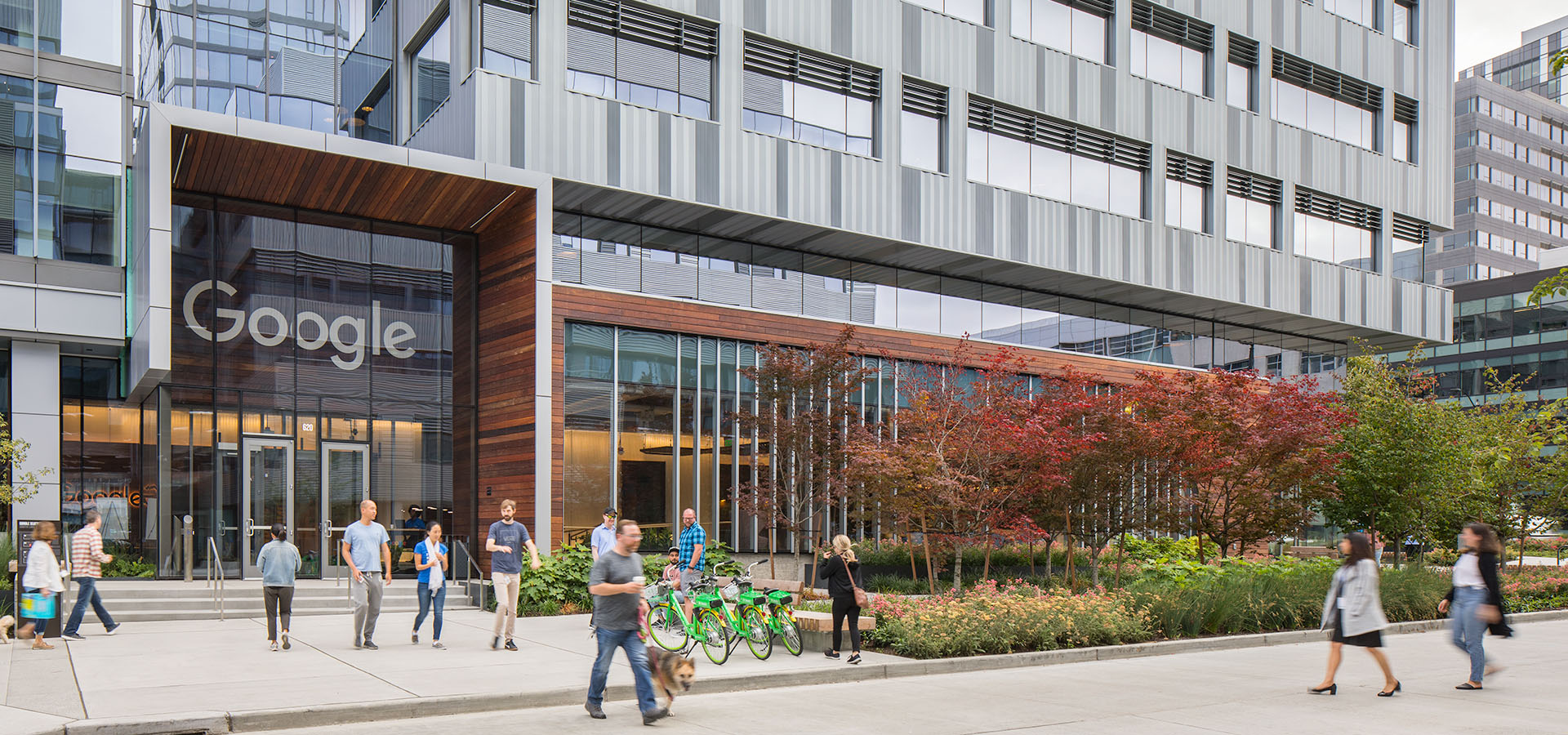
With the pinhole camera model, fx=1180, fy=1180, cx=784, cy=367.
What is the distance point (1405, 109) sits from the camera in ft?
125

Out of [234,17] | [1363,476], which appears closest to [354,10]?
[234,17]

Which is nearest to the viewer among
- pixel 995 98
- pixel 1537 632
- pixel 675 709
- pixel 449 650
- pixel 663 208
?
pixel 675 709

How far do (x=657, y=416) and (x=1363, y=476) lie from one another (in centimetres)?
1606

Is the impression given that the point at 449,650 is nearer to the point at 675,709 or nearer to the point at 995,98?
the point at 675,709

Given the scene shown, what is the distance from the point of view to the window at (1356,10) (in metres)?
36.7

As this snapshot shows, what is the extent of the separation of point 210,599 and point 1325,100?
33.2 metres

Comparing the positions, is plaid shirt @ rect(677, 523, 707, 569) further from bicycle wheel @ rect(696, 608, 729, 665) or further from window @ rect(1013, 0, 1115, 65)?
window @ rect(1013, 0, 1115, 65)

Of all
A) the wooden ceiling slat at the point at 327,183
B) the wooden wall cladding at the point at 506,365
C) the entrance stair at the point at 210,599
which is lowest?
the entrance stair at the point at 210,599

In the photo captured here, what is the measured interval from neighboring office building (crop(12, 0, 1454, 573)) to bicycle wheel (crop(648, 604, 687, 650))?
18.2 feet

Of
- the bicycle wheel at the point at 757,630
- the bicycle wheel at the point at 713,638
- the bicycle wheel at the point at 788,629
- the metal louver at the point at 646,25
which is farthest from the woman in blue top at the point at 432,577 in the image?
the metal louver at the point at 646,25

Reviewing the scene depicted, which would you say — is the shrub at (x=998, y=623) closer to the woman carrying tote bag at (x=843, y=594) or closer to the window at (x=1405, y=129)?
the woman carrying tote bag at (x=843, y=594)

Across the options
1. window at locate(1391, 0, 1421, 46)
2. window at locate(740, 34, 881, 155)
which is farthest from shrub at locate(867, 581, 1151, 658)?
window at locate(1391, 0, 1421, 46)

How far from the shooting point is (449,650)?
1449 centimetres

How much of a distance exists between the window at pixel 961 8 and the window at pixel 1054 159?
77.6 inches
